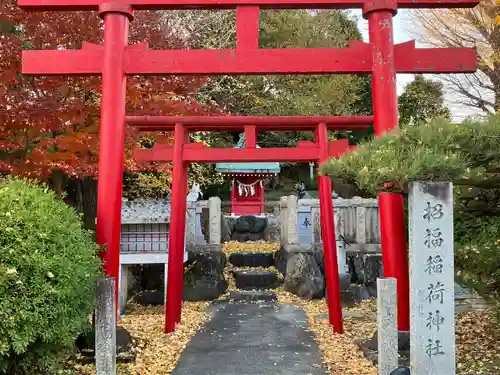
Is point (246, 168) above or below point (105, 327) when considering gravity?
above

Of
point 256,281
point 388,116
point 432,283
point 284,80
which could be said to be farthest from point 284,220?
point 432,283

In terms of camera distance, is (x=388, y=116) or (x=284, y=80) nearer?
(x=388, y=116)

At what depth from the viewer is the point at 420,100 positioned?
24719 mm

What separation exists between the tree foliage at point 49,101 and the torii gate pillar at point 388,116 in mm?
4692

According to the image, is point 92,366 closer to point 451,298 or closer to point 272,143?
point 451,298

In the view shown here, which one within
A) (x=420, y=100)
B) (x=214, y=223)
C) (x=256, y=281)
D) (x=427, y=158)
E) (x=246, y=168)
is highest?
(x=420, y=100)

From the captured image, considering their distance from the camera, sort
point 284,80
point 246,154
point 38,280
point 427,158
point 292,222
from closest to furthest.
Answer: point 427,158, point 38,280, point 246,154, point 292,222, point 284,80

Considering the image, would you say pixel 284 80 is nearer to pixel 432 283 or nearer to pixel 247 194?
pixel 247 194

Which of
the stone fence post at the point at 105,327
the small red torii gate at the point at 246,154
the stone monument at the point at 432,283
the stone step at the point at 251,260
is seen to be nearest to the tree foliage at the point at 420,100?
the stone step at the point at 251,260

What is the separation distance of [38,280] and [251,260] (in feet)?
37.5

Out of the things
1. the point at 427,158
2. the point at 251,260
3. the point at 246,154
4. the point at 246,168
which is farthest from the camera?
the point at 246,168

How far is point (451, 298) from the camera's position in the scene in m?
4.25

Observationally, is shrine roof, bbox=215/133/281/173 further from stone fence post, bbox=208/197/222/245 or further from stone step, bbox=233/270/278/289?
stone step, bbox=233/270/278/289

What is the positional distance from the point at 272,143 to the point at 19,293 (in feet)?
75.1
